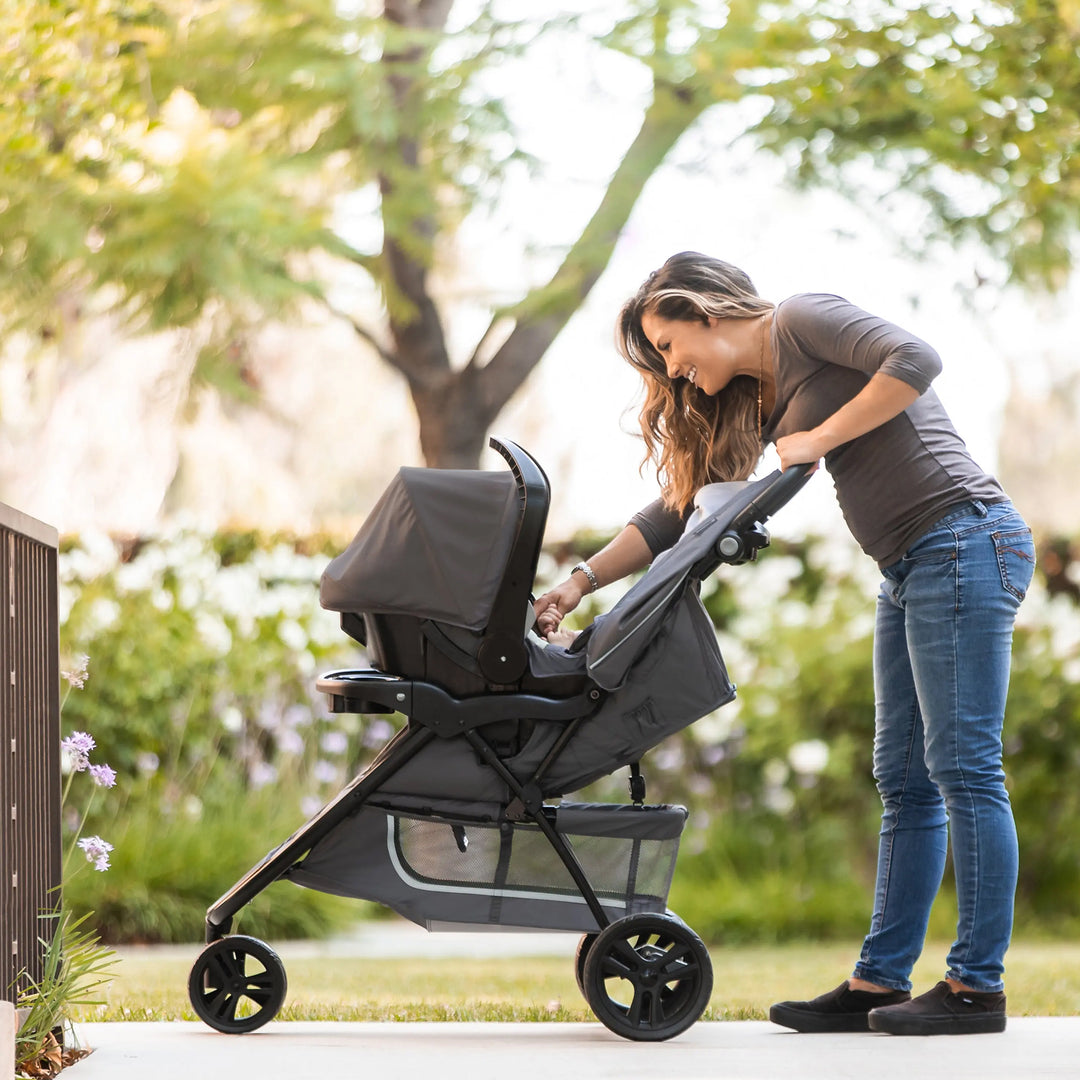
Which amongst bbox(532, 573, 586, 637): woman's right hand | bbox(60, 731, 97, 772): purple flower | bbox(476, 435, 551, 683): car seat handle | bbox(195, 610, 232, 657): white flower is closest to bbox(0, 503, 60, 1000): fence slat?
bbox(60, 731, 97, 772): purple flower

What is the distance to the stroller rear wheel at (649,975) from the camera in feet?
8.38

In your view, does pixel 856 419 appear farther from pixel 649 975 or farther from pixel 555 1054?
pixel 555 1054

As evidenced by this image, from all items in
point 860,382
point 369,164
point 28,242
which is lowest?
point 860,382

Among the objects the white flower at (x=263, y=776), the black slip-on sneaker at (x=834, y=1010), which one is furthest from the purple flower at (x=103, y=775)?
the white flower at (x=263, y=776)

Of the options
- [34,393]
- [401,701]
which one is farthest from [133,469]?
[401,701]

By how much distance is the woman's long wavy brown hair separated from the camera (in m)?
2.92

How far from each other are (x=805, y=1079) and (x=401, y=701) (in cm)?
99

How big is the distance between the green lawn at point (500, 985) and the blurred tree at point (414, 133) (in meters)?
2.90

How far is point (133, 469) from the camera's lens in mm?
17594

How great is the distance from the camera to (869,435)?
2721 millimetres

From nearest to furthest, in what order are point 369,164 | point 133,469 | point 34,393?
point 369,164 → point 34,393 → point 133,469

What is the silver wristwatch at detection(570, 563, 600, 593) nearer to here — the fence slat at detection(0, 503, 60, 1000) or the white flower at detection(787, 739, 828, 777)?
the fence slat at detection(0, 503, 60, 1000)

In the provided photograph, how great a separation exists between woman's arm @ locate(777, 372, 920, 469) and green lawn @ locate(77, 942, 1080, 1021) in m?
1.34

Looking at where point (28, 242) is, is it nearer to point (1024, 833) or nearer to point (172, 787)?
point (172, 787)
